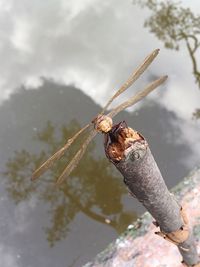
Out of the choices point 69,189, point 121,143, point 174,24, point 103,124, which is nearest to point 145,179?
point 121,143

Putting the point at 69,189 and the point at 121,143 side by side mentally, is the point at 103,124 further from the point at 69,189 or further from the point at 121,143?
the point at 69,189

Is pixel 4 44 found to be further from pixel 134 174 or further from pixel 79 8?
pixel 134 174

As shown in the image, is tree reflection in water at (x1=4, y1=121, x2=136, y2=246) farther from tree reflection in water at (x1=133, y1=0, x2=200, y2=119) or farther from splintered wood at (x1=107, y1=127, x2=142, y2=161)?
splintered wood at (x1=107, y1=127, x2=142, y2=161)

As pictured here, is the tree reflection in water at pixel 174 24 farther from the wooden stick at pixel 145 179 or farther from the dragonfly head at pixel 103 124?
the dragonfly head at pixel 103 124

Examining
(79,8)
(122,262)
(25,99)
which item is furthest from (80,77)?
(122,262)

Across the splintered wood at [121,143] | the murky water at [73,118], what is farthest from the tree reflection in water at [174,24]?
the splintered wood at [121,143]
